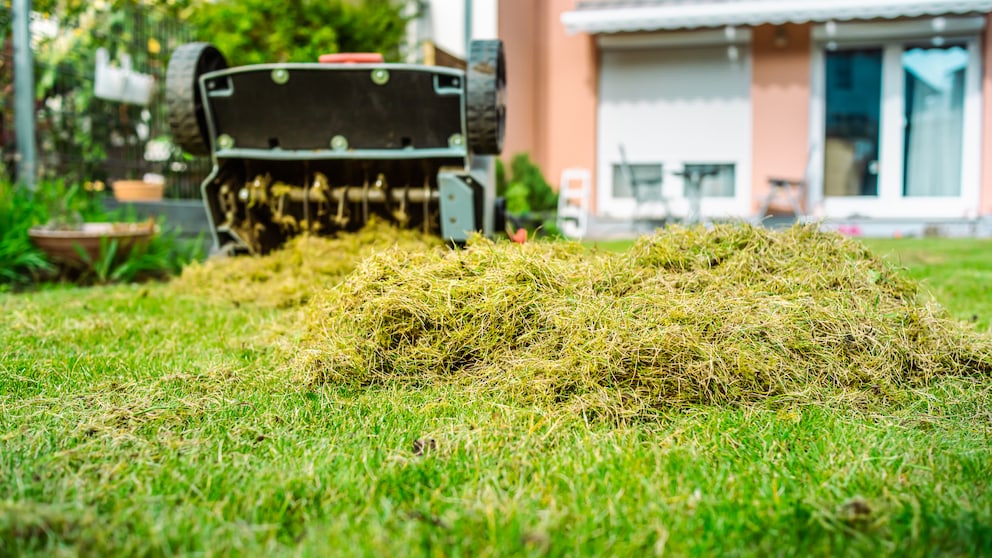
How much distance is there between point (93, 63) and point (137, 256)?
2.70m

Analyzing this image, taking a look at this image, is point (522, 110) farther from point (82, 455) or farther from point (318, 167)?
point (82, 455)

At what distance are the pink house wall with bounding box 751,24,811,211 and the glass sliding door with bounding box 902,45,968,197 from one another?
4.34 feet

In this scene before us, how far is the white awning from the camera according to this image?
909cm

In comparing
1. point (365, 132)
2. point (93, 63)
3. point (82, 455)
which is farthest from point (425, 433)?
point (93, 63)

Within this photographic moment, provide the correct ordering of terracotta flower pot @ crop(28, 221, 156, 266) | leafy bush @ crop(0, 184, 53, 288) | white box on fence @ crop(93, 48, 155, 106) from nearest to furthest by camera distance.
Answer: leafy bush @ crop(0, 184, 53, 288) < terracotta flower pot @ crop(28, 221, 156, 266) < white box on fence @ crop(93, 48, 155, 106)

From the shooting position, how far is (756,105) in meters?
10.4

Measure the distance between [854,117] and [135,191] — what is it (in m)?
8.76

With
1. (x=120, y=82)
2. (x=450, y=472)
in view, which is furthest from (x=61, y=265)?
(x=450, y=472)

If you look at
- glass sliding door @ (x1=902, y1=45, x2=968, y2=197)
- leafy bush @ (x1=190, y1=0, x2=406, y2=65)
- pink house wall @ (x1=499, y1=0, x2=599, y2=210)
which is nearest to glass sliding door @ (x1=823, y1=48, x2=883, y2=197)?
glass sliding door @ (x1=902, y1=45, x2=968, y2=197)

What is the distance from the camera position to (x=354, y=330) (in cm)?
234

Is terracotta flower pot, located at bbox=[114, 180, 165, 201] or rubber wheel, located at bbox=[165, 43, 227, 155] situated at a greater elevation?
rubber wheel, located at bbox=[165, 43, 227, 155]

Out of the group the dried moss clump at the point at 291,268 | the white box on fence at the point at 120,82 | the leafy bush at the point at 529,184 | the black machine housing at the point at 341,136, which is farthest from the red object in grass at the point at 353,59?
the leafy bush at the point at 529,184

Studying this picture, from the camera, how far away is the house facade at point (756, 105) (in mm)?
10016

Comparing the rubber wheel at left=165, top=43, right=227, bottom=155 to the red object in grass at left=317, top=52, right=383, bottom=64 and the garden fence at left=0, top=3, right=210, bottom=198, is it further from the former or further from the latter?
the garden fence at left=0, top=3, right=210, bottom=198
